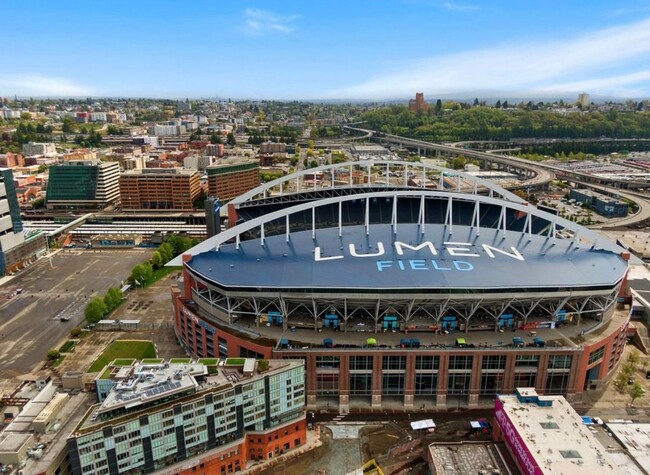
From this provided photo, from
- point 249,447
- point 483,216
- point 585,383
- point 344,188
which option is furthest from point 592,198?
point 249,447

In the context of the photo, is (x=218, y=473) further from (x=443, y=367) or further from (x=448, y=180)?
(x=448, y=180)

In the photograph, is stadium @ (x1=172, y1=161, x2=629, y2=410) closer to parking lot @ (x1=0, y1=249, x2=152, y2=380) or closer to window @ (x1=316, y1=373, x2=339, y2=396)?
window @ (x1=316, y1=373, x2=339, y2=396)

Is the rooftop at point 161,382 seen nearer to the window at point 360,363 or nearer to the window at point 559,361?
the window at point 360,363

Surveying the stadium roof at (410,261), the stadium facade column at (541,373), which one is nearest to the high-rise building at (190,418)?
the stadium roof at (410,261)

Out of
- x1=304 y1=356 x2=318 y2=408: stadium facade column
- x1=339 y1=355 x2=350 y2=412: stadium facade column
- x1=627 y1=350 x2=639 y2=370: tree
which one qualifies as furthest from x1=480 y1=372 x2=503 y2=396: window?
x1=627 y1=350 x2=639 y2=370: tree

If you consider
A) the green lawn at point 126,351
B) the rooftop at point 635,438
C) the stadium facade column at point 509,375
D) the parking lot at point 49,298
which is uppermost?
the stadium facade column at point 509,375
